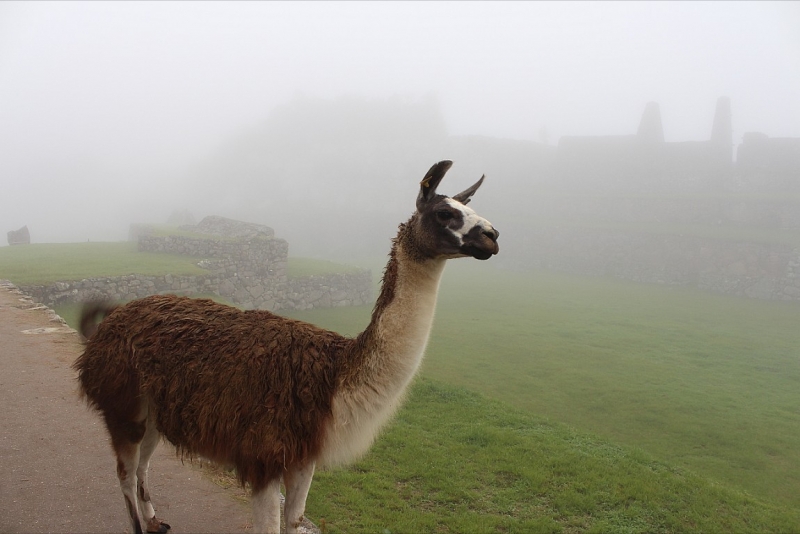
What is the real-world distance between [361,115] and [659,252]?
3563 centimetres

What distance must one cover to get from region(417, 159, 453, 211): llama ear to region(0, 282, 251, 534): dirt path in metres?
2.51

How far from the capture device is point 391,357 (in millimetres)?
2742

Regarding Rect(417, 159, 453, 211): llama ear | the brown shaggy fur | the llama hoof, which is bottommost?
the llama hoof

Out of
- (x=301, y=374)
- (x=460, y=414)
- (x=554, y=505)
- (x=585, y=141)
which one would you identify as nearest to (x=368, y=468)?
(x=554, y=505)

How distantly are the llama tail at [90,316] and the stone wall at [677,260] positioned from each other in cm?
2547

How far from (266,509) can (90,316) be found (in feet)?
6.51

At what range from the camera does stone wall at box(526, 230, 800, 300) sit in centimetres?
2259

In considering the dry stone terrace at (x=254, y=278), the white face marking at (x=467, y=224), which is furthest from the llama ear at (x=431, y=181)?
the dry stone terrace at (x=254, y=278)

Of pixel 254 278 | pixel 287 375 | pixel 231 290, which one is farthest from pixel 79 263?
pixel 287 375

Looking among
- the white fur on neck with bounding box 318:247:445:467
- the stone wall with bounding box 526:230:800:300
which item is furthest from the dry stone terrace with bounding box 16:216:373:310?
the stone wall with bounding box 526:230:800:300

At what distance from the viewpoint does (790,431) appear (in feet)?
A: 26.2

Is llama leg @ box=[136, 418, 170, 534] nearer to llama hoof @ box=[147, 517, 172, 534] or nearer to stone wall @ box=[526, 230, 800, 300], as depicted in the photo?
llama hoof @ box=[147, 517, 172, 534]

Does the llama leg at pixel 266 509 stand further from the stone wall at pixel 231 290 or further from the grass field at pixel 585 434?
the stone wall at pixel 231 290

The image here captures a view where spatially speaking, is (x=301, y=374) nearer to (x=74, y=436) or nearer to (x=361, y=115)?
(x=74, y=436)
